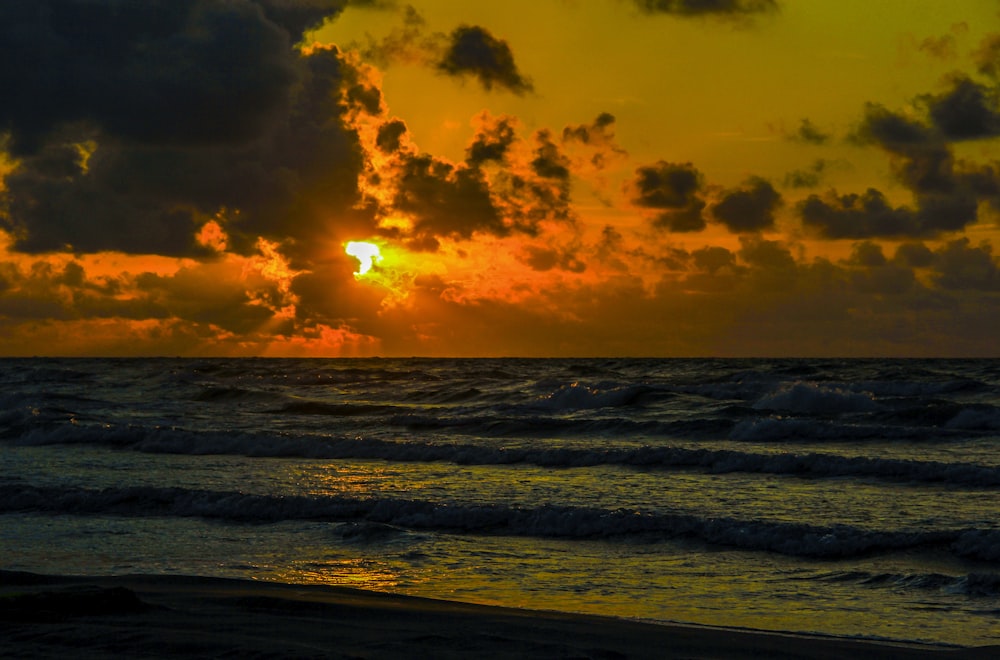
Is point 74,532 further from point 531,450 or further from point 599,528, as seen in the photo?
point 531,450

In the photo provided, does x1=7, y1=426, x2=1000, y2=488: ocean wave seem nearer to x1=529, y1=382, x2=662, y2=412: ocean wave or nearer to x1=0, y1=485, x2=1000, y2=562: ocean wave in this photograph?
x1=0, y1=485, x2=1000, y2=562: ocean wave

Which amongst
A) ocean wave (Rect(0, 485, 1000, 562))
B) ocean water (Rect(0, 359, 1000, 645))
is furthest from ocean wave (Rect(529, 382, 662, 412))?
ocean wave (Rect(0, 485, 1000, 562))

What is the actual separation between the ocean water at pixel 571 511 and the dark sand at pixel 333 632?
111 cm

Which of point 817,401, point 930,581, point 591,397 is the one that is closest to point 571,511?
point 930,581

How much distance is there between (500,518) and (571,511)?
1.29 m

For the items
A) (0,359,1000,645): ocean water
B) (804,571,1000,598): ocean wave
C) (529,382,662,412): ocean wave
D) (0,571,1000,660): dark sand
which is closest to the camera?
(0,571,1000,660): dark sand

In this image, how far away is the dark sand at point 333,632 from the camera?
8.79 m

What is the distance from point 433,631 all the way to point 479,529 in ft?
25.3

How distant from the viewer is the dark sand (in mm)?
8789

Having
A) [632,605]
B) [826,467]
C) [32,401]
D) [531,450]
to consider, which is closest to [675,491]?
[826,467]

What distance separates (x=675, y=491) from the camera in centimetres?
2170

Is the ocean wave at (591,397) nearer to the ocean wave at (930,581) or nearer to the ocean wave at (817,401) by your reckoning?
Result: the ocean wave at (817,401)

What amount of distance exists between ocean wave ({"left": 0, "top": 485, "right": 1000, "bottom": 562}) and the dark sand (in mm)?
5493

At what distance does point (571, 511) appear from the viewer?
1800cm
